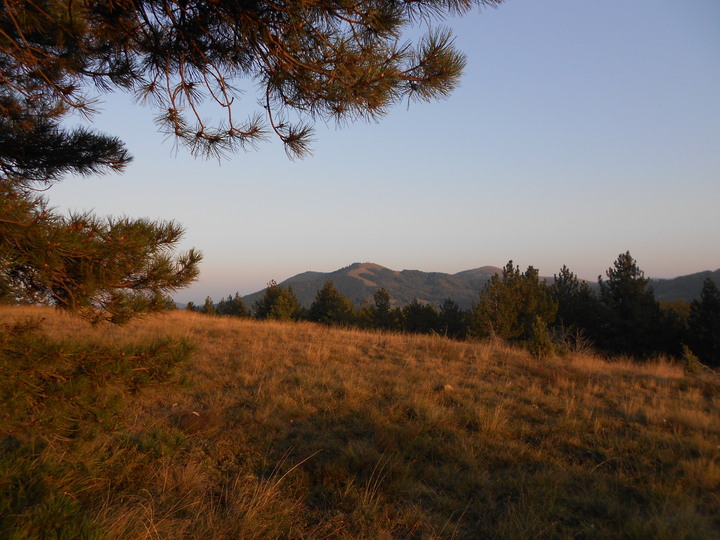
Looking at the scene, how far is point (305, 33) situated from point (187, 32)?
1084mm

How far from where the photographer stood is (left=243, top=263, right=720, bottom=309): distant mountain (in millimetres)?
91375

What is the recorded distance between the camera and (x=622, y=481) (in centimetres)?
322

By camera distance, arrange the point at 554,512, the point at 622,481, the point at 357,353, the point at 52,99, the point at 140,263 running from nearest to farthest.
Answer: the point at 140,263 → the point at 554,512 → the point at 622,481 → the point at 52,99 → the point at 357,353

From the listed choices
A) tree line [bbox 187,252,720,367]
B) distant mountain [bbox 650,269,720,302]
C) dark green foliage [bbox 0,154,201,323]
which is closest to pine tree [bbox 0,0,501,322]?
dark green foliage [bbox 0,154,201,323]

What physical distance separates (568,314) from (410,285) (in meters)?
112

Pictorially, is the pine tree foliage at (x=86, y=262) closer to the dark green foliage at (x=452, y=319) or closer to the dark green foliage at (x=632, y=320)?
the dark green foliage at (x=452, y=319)

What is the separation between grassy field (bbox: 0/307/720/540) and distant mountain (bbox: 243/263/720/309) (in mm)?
85168

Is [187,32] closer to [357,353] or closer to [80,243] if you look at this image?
[80,243]

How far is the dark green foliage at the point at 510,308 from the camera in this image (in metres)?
20.9

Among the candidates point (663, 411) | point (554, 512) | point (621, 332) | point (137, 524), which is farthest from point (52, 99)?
point (621, 332)

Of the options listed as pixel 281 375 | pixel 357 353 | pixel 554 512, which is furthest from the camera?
pixel 357 353

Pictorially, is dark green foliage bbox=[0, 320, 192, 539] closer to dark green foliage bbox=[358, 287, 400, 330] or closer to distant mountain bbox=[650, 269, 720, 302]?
dark green foliage bbox=[358, 287, 400, 330]

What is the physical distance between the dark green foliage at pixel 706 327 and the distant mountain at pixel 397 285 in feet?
270

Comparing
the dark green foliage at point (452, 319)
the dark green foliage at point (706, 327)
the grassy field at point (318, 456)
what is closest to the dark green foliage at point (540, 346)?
the grassy field at point (318, 456)
